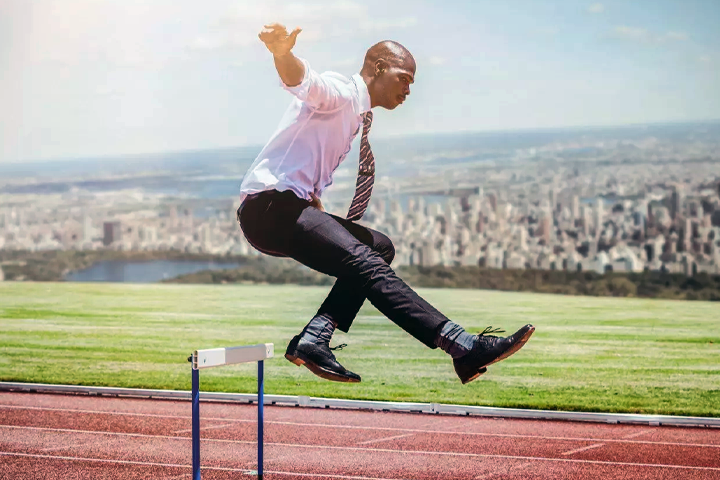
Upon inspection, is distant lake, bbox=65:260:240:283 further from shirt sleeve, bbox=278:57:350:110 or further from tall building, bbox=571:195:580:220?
shirt sleeve, bbox=278:57:350:110

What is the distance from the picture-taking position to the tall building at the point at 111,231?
1575 centimetres

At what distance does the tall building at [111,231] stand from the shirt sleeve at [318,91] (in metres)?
13.6

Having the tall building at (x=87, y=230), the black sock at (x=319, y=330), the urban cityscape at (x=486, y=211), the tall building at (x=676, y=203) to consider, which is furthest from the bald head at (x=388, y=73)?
the tall building at (x=87, y=230)

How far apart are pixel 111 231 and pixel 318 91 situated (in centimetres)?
1382

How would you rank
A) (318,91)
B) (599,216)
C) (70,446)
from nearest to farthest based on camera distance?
(318,91) < (70,446) < (599,216)

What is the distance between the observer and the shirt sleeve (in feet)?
8.09

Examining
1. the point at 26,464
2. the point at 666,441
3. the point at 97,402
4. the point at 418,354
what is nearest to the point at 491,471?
the point at 666,441

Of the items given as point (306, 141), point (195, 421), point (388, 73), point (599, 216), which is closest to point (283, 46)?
point (306, 141)

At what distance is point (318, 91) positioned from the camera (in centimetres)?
253

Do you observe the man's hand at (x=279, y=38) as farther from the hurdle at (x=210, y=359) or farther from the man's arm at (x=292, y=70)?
the hurdle at (x=210, y=359)

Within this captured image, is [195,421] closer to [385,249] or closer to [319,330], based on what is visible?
[319,330]

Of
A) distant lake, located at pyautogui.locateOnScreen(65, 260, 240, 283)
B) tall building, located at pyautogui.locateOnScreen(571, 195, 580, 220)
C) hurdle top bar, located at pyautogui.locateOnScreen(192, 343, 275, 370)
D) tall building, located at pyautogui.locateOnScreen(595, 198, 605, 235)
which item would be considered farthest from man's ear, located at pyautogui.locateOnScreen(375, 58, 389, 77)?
distant lake, located at pyautogui.locateOnScreen(65, 260, 240, 283)

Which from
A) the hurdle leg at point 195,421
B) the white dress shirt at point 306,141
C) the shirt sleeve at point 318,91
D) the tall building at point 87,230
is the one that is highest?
the shirt sleeve at point 318,91

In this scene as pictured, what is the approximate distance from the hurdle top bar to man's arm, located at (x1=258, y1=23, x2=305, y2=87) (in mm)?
915
